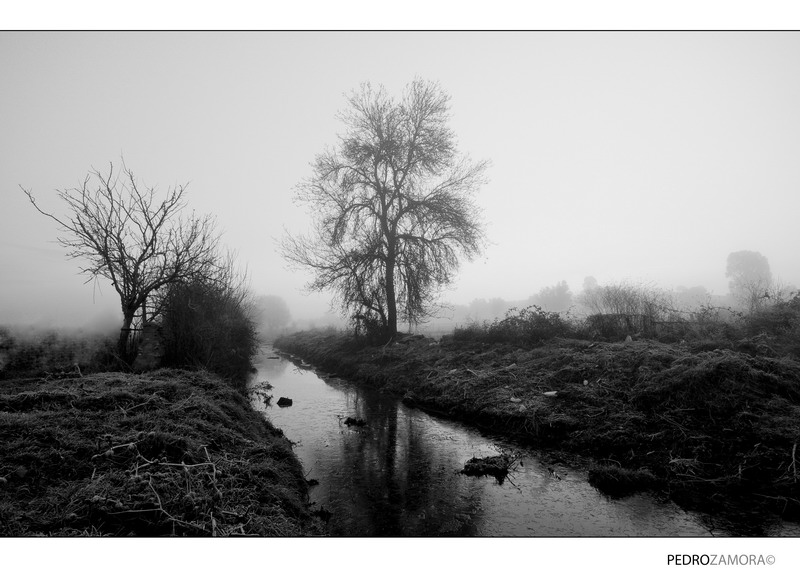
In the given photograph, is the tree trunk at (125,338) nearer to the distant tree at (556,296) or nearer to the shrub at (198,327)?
the shrub at (198,327)

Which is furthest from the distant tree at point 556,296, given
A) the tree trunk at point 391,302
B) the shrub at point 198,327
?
the shrub at point 198,327

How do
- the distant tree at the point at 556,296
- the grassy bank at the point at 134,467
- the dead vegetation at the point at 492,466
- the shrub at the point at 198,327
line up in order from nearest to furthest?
the grassy bank at the point at 134,467 → the dead vegetation at the point at 492,466 → the shrub at the point at 198,327 → the distant tree at the point at 556,296

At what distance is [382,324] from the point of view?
18.5 meters

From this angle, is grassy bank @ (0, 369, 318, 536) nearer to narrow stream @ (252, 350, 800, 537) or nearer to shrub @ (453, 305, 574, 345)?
narrow stream @ (252, 350, 800, 537)

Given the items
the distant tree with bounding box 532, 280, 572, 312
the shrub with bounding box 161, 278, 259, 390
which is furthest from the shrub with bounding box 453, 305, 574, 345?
the distant tree with bounding box 532, 280, 572, 312

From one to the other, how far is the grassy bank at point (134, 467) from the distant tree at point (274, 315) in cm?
4999

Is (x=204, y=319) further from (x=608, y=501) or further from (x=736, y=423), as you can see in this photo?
(x=736, y=423)

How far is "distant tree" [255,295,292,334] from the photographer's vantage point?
181 ft

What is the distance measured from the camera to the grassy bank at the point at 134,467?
131 inches

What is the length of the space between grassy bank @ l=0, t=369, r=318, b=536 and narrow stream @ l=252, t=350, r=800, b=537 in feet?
2.47

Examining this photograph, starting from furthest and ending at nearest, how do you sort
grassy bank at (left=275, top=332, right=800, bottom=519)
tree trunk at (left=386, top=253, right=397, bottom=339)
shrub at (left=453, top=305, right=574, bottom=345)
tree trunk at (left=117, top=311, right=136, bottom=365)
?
tree trunk at (left=386, top=253, right=397, bottom=339)
shrub at (left=453, top=305, right=574, bottom=345)
tree trunk at (left=117, top=311, right=136, bottom=365)
grassy bank at (left=275, top=332, right=800, bottom=519)

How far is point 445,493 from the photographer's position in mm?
5426

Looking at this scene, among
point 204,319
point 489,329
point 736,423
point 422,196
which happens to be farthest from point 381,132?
point 736,423

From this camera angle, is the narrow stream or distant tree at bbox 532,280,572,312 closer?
the narrow stream
